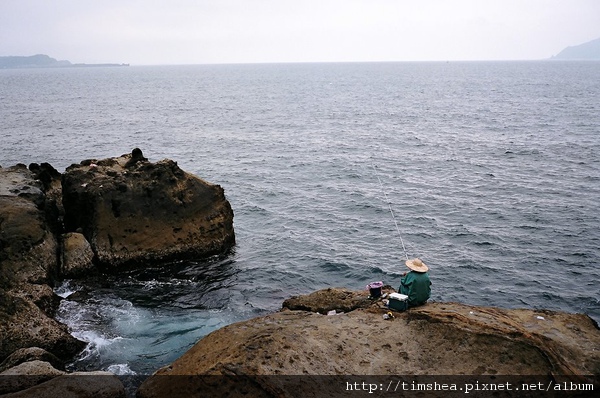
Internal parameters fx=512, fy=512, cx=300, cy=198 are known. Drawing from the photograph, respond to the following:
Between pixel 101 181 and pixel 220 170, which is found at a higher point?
pixel 101 181

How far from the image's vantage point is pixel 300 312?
14750 mm

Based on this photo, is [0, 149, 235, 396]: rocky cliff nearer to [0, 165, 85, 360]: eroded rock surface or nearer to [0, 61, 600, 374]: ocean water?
[0, 165, 85, 360]: eroded rock surface

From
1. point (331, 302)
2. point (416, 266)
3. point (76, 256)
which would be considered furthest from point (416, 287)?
point (76, 256)

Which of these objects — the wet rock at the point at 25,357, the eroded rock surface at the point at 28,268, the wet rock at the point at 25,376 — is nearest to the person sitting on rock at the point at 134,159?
the eroded rock surface at the point at 28,268

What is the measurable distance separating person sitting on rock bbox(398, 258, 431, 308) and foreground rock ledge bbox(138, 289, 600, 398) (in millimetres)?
352

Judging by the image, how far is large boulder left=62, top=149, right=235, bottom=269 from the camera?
72.3 feet

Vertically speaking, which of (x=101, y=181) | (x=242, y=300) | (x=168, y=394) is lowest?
(x=242, y=300)

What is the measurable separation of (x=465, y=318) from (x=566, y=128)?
5623cm

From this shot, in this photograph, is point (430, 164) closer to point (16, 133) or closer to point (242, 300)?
point (242, 300)

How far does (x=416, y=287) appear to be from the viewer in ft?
44.2

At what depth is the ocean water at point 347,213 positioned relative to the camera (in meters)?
19.8

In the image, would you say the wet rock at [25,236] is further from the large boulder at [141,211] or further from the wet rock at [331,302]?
the wet rock at [331,302]

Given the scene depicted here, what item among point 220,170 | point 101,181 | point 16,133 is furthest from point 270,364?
point 16,133

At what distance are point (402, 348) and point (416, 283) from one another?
2.13 m
